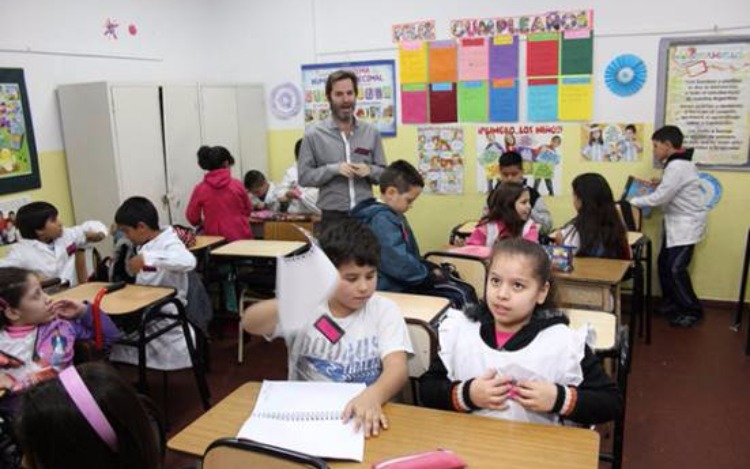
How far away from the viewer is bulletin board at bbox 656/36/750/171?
4.25 m

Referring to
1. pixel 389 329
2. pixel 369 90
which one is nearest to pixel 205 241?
pixel 369 90

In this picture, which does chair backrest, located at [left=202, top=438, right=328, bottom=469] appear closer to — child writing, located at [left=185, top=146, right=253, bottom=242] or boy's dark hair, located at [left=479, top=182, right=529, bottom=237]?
boy's dark hair, located at [left=479, top=182, right=529, bottom=237]

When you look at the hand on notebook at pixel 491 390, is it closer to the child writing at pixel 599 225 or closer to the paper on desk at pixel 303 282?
the paper on desk at pixel 303 282

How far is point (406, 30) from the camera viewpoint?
5078mm

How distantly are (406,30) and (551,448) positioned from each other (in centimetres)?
426

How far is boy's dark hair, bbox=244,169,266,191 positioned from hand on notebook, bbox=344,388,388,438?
3894 millimetres

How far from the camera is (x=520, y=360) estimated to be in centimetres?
159

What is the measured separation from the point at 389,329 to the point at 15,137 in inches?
130

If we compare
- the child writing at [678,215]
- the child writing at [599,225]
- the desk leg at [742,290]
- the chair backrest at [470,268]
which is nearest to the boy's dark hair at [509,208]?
the child writing at [599,225]

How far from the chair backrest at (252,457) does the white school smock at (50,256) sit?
2379 millimetres

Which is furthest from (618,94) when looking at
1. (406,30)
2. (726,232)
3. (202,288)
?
(202,288)

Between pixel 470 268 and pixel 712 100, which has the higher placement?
pixel 712 100

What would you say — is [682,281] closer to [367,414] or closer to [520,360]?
[520,360]

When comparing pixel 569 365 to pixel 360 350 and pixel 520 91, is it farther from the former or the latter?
pixel 520 91
